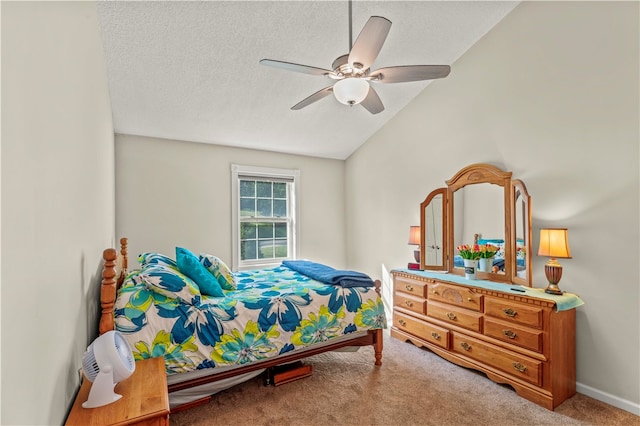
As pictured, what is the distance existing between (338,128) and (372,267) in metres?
2.03

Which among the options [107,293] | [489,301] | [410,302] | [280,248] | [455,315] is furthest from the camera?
[280,248]

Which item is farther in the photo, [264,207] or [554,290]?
[264,207]

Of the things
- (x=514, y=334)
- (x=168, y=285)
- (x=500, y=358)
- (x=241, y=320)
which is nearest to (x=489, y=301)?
(x=514, y=334)

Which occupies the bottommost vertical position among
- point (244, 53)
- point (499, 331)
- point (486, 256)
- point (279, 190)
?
point (499, 331)

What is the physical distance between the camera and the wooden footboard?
1677 mm

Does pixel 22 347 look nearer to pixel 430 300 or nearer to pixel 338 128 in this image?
pixel 430 300

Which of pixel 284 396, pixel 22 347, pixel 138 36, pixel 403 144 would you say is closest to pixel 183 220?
pixel 138 36

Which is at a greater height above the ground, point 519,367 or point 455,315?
point 455,315

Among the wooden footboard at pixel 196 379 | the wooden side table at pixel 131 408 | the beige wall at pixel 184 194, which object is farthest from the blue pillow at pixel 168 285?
the beige wall at pixel 184 194

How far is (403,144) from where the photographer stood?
3.97 metres

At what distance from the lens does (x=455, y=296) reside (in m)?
2.82

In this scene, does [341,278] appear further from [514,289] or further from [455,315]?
[514,289]

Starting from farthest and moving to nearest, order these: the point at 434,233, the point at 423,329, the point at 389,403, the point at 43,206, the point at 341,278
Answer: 1. the point at 434,233
2. the point at 423,329
3. the point at 341,278
4. the point at 389,403
5. the point at 43,206

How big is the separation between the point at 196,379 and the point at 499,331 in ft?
7.54
